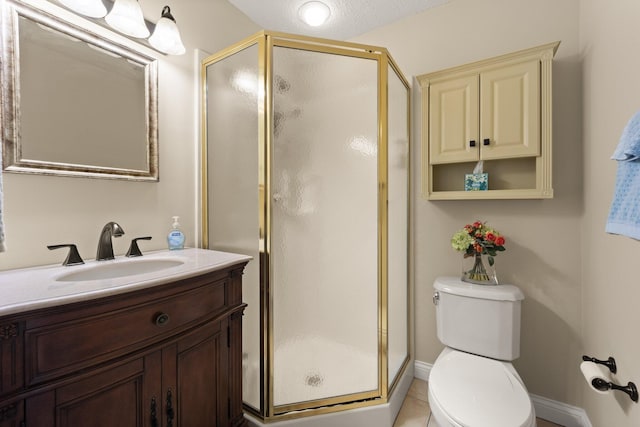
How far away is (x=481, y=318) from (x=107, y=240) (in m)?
1.86

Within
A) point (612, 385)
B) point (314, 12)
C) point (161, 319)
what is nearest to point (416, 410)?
point (612, 385)

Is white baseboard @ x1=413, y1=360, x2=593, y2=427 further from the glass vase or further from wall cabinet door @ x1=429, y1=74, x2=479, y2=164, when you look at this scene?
wall cabinet door @ x1=429, y1=74, x2=479, y2=164

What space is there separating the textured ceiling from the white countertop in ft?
5.69

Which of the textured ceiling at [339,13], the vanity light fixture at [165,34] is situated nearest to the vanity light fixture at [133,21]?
the vanity light fixture at [165,34]

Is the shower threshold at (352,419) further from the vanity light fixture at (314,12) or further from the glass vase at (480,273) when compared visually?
the vanity light fixture at (314,12)

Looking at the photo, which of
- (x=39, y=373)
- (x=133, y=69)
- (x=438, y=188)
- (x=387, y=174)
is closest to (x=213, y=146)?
(x=133, y=69)

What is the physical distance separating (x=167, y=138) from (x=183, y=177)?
221mm

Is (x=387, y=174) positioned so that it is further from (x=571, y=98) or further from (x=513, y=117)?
(x=571, y=98)

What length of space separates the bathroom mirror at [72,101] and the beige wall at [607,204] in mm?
1950

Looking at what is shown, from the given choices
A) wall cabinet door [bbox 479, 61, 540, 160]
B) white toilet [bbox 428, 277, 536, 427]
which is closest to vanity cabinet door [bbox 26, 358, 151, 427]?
white toilet [bbox 428, 277, 536, 427]

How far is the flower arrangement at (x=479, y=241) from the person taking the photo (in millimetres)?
1561

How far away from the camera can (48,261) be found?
1.09 m

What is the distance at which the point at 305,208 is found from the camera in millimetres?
1426

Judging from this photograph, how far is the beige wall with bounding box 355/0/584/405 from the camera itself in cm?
151
